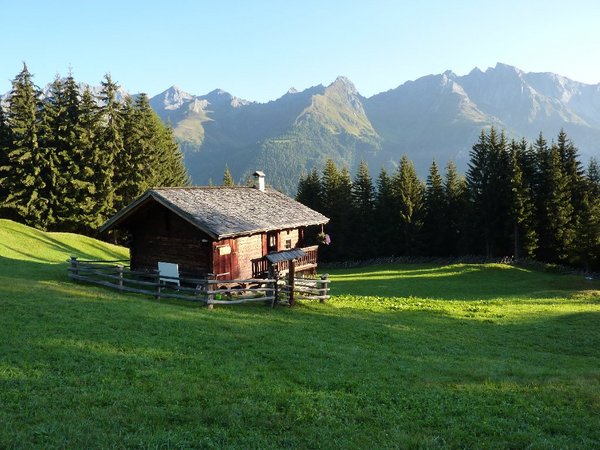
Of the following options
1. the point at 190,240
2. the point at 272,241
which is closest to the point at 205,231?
the point at 190,240

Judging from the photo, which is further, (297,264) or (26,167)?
(26,167)

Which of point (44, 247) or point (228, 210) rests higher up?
point (228, 210)

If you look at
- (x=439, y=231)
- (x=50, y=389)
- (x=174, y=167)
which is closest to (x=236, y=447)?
(x=50, y=389)

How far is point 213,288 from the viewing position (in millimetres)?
24281

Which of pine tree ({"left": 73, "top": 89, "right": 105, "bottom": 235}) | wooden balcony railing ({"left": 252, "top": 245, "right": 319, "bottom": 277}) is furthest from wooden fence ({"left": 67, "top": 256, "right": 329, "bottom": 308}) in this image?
pine tree ({"left": 73, "top": 89, "right": 105, "bottom": 235})

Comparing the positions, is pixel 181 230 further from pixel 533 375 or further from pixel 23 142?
pixel 23 142

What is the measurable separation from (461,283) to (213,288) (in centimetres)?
2774

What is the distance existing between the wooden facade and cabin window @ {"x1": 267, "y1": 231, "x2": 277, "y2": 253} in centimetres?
7

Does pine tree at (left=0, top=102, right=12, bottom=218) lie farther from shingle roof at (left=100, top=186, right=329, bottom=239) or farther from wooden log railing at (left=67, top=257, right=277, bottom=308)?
wooden log railing at (left=67, top=257, right=277, bottom=308)

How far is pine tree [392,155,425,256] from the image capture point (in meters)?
66.9

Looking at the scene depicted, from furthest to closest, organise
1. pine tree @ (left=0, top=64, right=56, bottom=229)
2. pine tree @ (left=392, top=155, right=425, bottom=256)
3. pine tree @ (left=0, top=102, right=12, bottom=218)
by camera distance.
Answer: pine tree @ (left=392, top=155, right=425, bottom=256), pine tree @ (left=0, top=102, right=12, bottom=218), pine tree @ (left=0, top=64, right=56, bottom=229)

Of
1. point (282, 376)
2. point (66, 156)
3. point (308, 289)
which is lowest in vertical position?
point (282, 376)

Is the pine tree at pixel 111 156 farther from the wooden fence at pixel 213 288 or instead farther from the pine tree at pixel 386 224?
the pine tree at pixel 386 224

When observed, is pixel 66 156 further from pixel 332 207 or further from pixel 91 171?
pixel 332 207
